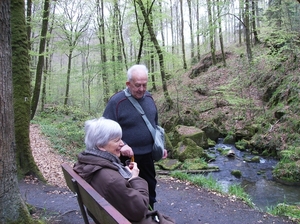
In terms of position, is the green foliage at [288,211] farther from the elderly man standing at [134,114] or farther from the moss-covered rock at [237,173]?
the elderly man standing at [134,114]

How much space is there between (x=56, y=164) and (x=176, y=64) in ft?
29.2

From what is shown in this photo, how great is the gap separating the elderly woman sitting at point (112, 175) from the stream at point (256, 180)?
15.8ft

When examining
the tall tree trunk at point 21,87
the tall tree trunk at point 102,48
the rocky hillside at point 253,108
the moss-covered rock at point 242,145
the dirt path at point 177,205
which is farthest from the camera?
the tall tree trunk at point 102,48

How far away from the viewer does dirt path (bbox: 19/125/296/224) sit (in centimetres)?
434

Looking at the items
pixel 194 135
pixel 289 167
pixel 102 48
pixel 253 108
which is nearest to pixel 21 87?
pixel 194 135

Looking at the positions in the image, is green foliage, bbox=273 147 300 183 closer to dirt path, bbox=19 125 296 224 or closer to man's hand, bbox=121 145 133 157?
dirt path, bbox=19 125 296 224

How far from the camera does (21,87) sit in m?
5.73

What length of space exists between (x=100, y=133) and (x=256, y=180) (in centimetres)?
706

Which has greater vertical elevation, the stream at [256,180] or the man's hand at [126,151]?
the man's hand at [126,151]

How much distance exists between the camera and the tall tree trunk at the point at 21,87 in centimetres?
556

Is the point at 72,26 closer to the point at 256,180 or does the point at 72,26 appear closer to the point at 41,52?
the point at 41,52

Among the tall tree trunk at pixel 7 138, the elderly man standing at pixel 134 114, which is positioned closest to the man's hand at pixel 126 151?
the elderly man standing at pixel 134 114

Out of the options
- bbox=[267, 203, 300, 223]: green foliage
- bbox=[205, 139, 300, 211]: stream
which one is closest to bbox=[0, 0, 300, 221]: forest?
bbox=[205, 139, 300, 211]: stream

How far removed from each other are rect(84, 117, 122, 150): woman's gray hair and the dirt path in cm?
219
